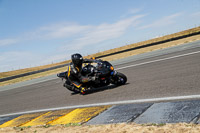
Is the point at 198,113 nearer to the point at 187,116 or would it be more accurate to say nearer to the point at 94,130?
the point at 187,116

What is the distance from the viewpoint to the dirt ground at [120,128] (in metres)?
3.25

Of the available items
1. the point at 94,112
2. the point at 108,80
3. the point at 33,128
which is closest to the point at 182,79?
the point at 108,80

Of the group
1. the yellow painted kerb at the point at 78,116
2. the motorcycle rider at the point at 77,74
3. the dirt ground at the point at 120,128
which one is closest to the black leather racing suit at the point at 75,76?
the motorcycle rider at the point at 77,74

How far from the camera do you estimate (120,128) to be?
12.6 ft

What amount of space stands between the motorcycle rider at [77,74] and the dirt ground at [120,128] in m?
3.32

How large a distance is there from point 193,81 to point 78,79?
4.14 metres

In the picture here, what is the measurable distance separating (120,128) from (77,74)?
15.6 ft

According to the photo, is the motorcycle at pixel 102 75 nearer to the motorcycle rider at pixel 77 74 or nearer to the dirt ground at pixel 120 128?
the motorcycle rider at pixel 77 74

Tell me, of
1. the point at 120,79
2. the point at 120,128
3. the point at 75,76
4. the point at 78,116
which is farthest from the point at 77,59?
the point at 120,128

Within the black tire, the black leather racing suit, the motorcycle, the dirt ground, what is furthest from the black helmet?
the dirt ground

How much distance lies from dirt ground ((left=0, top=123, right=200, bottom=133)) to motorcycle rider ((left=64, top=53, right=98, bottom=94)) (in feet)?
10.9

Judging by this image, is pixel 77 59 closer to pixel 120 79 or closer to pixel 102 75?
pixel 102 75

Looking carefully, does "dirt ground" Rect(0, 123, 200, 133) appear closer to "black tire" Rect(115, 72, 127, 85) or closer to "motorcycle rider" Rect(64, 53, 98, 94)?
"motorcycle rider" Rect(64, 53, 98, 94)

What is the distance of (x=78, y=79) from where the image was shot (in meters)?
8.65
